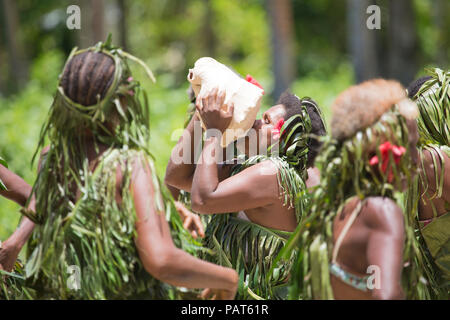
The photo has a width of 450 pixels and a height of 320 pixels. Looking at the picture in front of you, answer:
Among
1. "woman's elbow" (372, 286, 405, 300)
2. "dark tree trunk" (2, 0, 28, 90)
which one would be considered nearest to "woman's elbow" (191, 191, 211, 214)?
"woman's elbow" (372, 286, 405, 300)

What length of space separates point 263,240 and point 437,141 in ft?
3.18

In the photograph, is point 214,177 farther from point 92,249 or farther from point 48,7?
point 48,7

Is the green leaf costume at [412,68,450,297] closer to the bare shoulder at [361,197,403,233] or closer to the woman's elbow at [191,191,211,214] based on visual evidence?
the bare shoulder at [361,197,403,233]

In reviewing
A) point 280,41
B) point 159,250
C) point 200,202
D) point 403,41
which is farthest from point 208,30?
point 159,250

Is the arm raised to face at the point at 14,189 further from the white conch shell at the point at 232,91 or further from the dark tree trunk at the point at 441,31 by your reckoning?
the dark tree trunk at the point at 441,31

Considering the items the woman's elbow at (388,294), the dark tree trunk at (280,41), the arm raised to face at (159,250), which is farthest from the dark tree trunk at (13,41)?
the woman's elbow at (388,294)

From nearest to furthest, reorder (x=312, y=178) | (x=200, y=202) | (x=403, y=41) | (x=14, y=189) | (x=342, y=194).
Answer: (x=342, y=194) → (x=200, y=202) → (x=14, y=189) → (x=312, y=178) → (x=403, y=41)

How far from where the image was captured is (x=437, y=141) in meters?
3.50

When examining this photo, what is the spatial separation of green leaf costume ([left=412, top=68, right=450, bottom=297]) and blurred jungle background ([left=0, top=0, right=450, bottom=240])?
7.55 feet

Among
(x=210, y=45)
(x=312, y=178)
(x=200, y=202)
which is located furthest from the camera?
(x=210, y=45)

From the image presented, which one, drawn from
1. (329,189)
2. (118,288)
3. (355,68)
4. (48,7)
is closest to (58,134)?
(118,288)

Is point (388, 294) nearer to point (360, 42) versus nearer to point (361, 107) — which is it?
point (361, 107)

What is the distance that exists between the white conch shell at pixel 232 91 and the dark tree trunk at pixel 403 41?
49.3 ft

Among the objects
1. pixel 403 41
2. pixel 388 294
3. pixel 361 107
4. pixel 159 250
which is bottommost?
pixel 388 294
